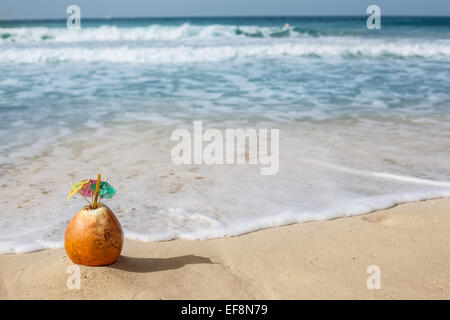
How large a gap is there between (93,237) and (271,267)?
3.26ft

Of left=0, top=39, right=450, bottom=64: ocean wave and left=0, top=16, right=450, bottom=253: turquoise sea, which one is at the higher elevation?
left=0, top=39, right=450, bottom=64: ocean wave

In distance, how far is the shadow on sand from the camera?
94.0 inches

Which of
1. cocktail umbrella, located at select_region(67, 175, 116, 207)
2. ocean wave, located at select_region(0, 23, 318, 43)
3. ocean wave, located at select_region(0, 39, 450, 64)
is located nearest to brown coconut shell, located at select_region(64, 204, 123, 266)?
cocktail umbrella, located at select_region(67, 175, 116, 207)

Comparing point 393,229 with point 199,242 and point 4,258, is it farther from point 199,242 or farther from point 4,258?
point 4,258

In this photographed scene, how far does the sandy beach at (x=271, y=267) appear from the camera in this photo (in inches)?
86.6

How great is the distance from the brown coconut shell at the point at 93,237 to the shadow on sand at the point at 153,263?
5.7 inches

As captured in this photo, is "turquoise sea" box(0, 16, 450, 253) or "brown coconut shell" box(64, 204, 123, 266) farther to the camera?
"turquoise sea" box(0, 16, 450, 253)

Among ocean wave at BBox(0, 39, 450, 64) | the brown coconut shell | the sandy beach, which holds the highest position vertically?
ocean wave at BBox(0, 39, 450, 64)

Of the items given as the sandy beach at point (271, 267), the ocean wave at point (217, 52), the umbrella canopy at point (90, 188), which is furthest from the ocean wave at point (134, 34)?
the umbrella canopy at point (90, 188)

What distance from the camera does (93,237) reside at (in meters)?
2.17

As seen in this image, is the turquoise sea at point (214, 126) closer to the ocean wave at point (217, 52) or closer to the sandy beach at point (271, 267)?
the sandy beach at point (271, 267)

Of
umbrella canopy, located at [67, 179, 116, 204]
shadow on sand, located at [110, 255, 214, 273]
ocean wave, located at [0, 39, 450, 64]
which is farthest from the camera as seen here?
ocean wave, located at [0, 39, 450, 64]

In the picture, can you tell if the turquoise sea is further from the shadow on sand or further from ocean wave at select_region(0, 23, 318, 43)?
ocean wave at select_region(0, 23, 318, 43)

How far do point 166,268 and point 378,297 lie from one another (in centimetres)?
112
